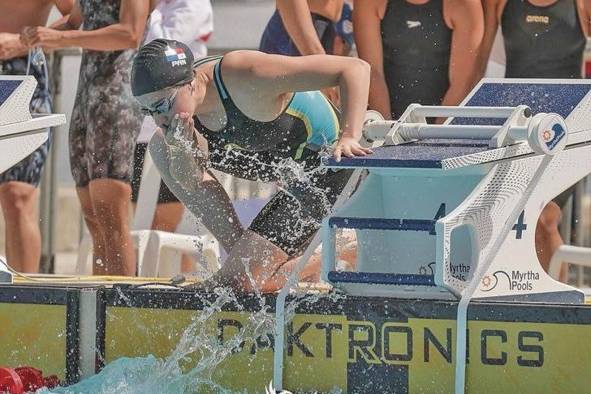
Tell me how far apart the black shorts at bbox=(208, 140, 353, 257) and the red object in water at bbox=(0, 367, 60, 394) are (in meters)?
1.00

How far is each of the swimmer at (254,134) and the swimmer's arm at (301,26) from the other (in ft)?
3.88

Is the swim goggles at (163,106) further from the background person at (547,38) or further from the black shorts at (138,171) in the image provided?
the black shorts at (138,171)

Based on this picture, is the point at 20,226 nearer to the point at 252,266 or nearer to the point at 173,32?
the point at 173,32

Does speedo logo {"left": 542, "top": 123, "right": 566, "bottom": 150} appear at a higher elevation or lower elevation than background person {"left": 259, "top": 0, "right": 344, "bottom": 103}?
lower

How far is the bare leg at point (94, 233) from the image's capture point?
22.2 feet

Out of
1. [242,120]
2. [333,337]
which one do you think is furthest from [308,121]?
[333,337]

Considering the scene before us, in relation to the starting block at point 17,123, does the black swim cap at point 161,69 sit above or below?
above

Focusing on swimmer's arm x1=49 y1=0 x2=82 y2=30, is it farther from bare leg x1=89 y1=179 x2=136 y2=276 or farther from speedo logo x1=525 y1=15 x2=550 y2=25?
speedo logo x1=525 y1=15 x2=550 y2=25

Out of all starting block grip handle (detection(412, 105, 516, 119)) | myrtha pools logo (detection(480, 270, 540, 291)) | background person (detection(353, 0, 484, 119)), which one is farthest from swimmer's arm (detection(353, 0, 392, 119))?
myrtha pools logo (detection(480, 270, 540, 291))

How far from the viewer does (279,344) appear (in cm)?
471

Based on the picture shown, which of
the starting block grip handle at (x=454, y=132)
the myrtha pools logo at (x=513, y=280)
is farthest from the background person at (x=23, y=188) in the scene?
the myrtha pools logo at (x=513, y=280)

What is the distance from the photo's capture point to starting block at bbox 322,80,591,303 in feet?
14.8

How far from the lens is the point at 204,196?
5.46 metres

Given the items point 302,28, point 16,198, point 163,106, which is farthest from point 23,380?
point 302,28
